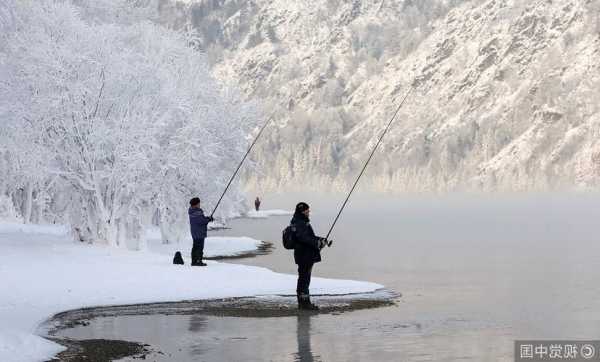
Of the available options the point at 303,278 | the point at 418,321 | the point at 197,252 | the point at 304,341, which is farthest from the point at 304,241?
the point at 197,252

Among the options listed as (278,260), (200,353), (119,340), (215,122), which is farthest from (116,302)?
(215,122)

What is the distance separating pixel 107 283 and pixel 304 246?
6.45 metres

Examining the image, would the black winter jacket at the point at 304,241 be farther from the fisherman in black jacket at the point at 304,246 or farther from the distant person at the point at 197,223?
the distant person at the point at 197,223

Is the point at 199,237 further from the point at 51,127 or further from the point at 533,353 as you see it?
the point at 533,353

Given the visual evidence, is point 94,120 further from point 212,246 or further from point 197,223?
point 212,246

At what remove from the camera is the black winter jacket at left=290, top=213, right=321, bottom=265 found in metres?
21.8

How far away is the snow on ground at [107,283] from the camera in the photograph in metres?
23.1

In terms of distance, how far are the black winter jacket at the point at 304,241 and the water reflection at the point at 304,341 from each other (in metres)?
1.15

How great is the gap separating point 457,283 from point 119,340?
46.8ft

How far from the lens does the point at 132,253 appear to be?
34.6 meters

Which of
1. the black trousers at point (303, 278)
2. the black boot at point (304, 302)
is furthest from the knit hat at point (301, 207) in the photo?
the black boot at point (304, 302)

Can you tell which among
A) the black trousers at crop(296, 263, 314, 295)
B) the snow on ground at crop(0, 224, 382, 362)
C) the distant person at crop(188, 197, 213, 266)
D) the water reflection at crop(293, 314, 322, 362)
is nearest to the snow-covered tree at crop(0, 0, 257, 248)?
the snow on ground at crop(0, 224, 382, 362)

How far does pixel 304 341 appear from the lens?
18.1 m

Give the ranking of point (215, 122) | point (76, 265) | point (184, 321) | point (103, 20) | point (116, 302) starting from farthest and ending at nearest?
point (103, 20), point (215, 122), point (76, 265), point (116, 302), point (184, 321)
